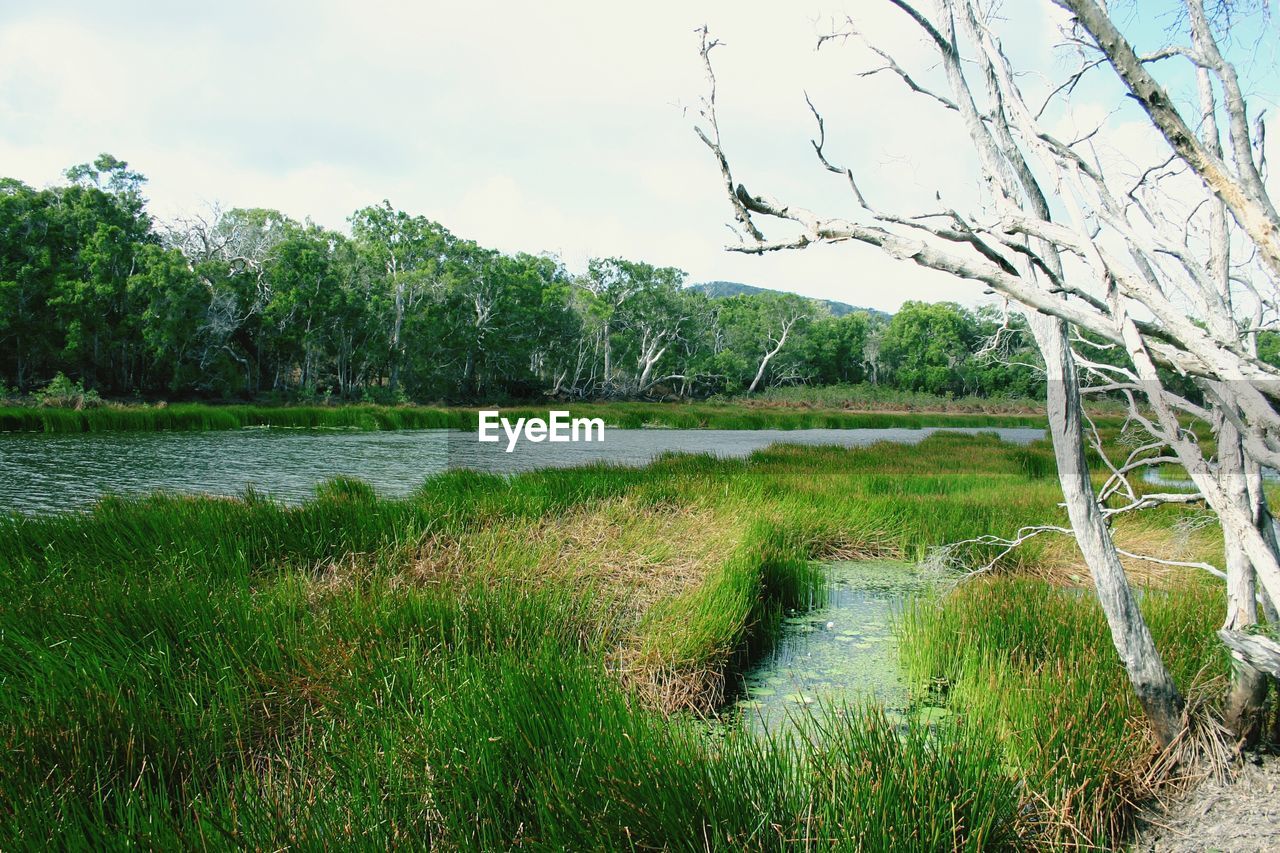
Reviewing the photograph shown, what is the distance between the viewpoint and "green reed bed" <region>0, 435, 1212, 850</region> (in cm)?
255

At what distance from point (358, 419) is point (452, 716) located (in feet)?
95.0

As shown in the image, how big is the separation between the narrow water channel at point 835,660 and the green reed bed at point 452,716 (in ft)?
0.79

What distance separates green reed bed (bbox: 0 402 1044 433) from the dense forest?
17.8ft

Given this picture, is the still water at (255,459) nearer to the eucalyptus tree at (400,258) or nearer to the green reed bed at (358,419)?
the green reed bed at (358,419)

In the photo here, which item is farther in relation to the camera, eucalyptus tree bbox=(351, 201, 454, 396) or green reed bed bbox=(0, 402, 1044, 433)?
eucalyptus tree bbox=(351, 201, 454, 396)

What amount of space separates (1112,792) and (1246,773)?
0.66m

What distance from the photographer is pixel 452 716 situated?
3.11m

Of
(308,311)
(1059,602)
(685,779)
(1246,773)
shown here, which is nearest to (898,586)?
(1059,602)

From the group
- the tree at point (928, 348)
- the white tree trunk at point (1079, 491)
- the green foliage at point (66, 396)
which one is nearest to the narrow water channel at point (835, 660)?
the white tree trunk at point (1079, 491)

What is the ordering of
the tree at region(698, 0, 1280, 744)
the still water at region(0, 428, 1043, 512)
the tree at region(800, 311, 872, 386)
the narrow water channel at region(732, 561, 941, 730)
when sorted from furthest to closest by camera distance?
1. the tree at region(800, 311, 872, 386)
2. the still water at region(0, 428, 1043, 512)
3. the narrow water channel at region(732, 561, 941, 730)
4. the tree at region(698, 0, 1280, 744)

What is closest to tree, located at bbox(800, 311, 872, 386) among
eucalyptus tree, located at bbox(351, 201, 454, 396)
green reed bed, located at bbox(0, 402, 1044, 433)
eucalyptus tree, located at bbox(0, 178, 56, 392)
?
green reed bed, located at bbox(0, 402, 1044, 433)

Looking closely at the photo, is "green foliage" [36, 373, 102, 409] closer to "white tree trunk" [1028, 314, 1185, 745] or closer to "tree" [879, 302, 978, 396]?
"white tree trunk" [1028, 314, 1185, 745]

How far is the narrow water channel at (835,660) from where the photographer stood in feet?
14.2

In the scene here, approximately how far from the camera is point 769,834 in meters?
2.55
